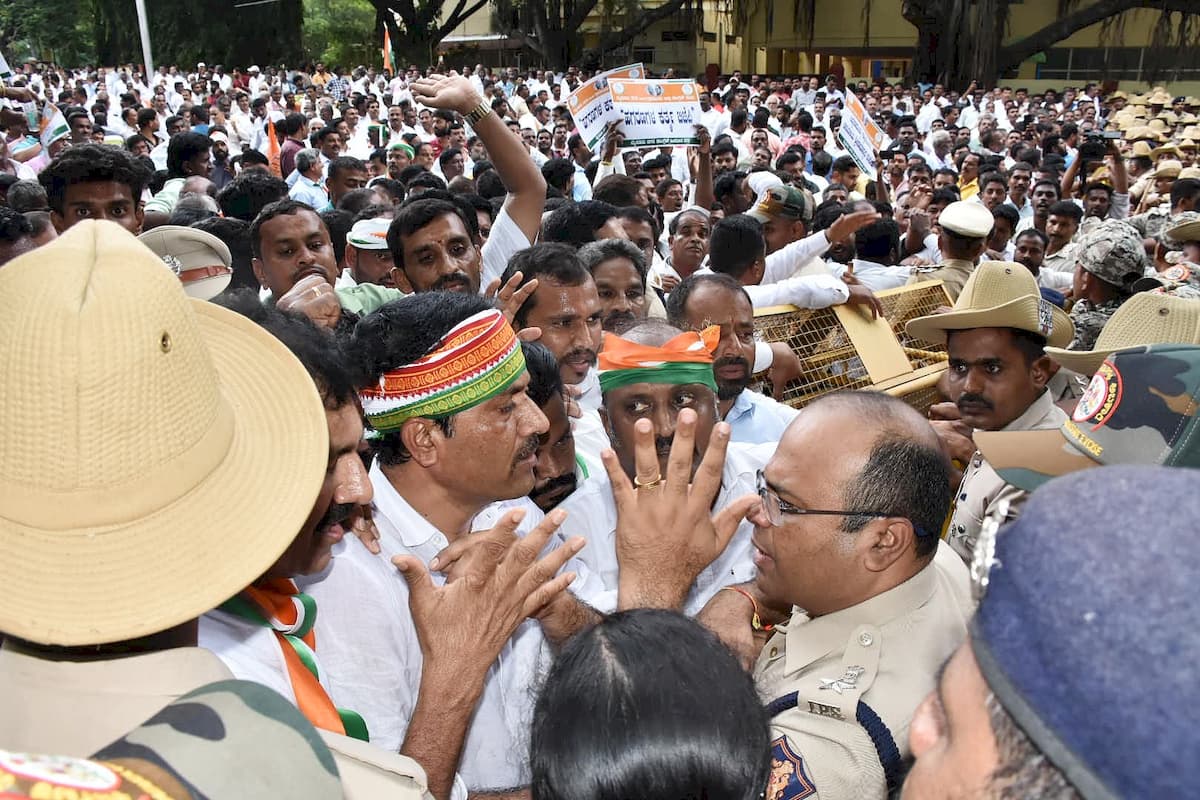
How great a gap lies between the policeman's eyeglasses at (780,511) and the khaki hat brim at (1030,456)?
354 mm

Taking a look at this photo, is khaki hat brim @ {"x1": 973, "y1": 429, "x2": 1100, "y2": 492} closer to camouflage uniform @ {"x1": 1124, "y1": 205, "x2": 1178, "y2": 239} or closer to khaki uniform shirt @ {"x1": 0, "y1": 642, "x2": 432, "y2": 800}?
khaki uniform shirt @ {"x1": 0, "y1": 642, "x2": 432, "y2": 800}

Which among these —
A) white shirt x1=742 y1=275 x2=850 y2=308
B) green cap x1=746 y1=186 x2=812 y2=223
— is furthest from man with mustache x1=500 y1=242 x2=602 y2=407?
green cap x1=746 y1=186 x2=812 y2=223

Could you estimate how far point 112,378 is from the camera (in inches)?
39.8

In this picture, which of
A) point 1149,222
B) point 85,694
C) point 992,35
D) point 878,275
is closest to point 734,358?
point 85,694

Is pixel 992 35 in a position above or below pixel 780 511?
above

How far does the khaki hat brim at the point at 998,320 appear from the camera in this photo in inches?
121

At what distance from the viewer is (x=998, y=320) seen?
10.2ft

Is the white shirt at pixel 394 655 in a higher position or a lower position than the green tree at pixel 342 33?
lower

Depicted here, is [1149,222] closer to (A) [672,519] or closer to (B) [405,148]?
(A) [672,519]

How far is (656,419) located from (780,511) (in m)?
0.92

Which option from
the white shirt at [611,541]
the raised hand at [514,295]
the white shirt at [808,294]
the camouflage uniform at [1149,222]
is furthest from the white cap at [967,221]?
the white shirt at [611,541]

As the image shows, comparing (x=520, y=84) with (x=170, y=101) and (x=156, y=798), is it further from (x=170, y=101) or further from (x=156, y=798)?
(x=156, y=798)

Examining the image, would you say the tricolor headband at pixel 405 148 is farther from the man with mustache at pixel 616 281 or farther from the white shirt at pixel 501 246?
the man with mustache at pixel 616 281

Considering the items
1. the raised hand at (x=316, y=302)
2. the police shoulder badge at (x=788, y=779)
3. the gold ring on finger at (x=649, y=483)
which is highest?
the raised hand at (x=316, y=302)
